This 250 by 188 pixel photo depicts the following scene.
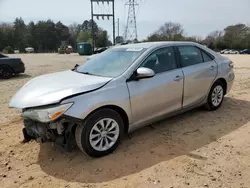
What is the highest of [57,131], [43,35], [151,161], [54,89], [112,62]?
[43,35]

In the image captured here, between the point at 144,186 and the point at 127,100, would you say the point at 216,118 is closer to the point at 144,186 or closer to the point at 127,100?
the point at 127,100

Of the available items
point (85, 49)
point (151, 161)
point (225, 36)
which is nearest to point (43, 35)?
point (85, 49)

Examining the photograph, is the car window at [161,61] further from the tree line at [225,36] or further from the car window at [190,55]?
the tree line at [225,36]

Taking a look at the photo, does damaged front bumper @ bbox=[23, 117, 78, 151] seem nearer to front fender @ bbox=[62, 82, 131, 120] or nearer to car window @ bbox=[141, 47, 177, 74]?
front fender @ bbox=[62, 82, 131, 120]

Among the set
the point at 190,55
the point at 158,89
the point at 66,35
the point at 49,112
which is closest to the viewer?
the point at 49,112

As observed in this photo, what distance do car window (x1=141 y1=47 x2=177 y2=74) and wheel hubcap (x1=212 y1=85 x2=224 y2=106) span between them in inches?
54.7

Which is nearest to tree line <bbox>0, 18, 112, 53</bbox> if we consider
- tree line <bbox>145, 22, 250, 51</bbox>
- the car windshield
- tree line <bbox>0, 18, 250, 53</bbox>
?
tree line <bbox>0, 18, 250, 53</bbox>

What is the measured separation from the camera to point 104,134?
3.40m

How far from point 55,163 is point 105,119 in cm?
91

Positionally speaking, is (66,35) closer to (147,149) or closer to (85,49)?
(85,49)

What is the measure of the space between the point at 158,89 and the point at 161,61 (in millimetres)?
556

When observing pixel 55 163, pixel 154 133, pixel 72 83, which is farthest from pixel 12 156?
pixel 154 133

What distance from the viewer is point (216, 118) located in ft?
15.9

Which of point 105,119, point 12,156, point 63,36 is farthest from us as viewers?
point 63,36
